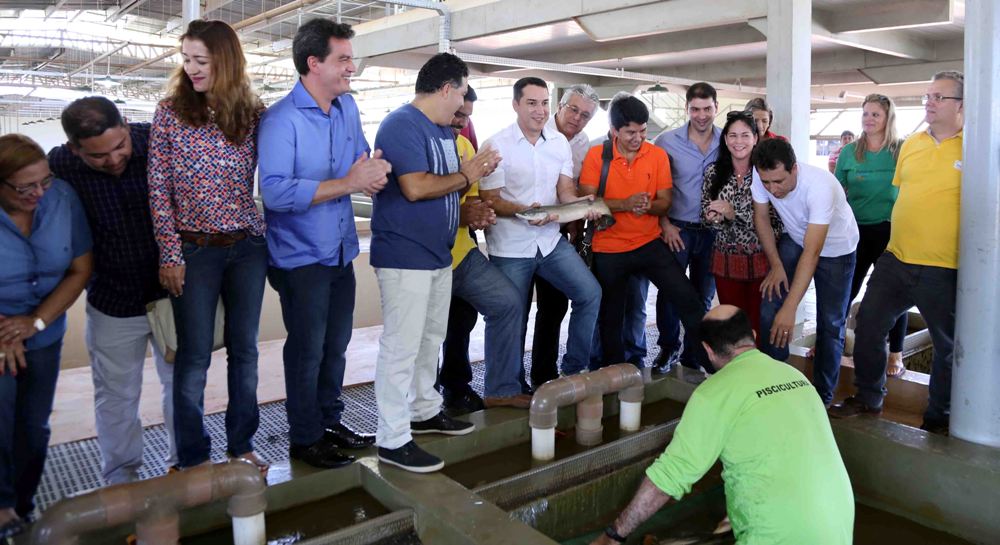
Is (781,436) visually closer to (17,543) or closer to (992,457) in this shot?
(992,457)

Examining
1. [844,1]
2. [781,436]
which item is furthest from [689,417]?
[844,1]

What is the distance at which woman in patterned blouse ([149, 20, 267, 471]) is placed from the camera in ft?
9.10

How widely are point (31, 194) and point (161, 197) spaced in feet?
1.37

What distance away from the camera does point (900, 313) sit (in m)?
3.86

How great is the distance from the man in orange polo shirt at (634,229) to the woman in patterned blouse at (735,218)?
213mm

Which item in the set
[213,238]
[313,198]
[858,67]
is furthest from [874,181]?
[858,67]

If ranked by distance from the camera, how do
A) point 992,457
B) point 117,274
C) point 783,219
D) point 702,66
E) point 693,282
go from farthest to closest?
point 702,66
point 693,282
point 783,219
point 992,457
point 117,274

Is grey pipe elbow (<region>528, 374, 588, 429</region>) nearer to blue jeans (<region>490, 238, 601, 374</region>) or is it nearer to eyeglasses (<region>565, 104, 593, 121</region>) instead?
blue jeans (<region>490, 238, 601, 374</region>)

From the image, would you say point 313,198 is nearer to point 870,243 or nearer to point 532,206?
point 532,206

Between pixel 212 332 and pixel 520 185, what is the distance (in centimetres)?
176

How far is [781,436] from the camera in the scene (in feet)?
8.40

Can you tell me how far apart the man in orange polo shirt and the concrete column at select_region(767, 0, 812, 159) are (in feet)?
5.97

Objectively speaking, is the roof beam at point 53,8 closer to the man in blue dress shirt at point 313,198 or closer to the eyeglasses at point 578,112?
the eyeglasses at point 578,112

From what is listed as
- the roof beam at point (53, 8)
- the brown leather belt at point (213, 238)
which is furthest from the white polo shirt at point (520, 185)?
the roof beam at point (53, 8)
